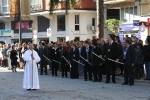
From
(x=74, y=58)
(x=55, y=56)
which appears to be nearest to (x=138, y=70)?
(x=74, y=58)

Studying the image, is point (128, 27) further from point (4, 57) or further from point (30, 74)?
point (30, 74)

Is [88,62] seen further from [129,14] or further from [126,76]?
[129,14]

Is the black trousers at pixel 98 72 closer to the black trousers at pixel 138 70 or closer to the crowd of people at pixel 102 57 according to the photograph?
the crowd of people at pixel 102 57

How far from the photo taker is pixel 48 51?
25.1 metres

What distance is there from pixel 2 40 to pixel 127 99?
45.9 meters

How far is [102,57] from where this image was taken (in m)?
19.8

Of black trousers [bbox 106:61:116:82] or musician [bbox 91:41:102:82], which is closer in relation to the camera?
black trousers [bbox 106:61:116:82]

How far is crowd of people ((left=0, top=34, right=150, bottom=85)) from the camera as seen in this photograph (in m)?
17.8

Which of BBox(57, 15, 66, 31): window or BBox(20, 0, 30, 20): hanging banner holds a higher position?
BBox(20, 0, 30, 20): hanging banner

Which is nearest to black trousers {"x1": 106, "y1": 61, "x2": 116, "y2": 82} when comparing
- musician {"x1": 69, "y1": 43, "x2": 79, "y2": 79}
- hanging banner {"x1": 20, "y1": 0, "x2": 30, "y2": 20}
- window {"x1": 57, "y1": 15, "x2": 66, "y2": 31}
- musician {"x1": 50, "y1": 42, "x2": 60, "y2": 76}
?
musician {"x1": 69, "y1": 43, "x2": 79, "y2": 79}

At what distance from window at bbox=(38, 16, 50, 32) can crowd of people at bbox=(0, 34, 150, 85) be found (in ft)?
82.9

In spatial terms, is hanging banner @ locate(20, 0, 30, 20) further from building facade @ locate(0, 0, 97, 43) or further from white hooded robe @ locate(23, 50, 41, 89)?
white hooded robe @ locate(23, 50, 41, 89)

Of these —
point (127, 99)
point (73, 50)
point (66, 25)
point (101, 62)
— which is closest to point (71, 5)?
point (73, 50)

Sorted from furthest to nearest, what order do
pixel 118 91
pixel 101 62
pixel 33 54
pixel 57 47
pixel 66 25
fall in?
1. pixel 66 25
2. pixel 57 47
3. pixel 101 62
4. pixel 33 54
5. pixel 118 91
